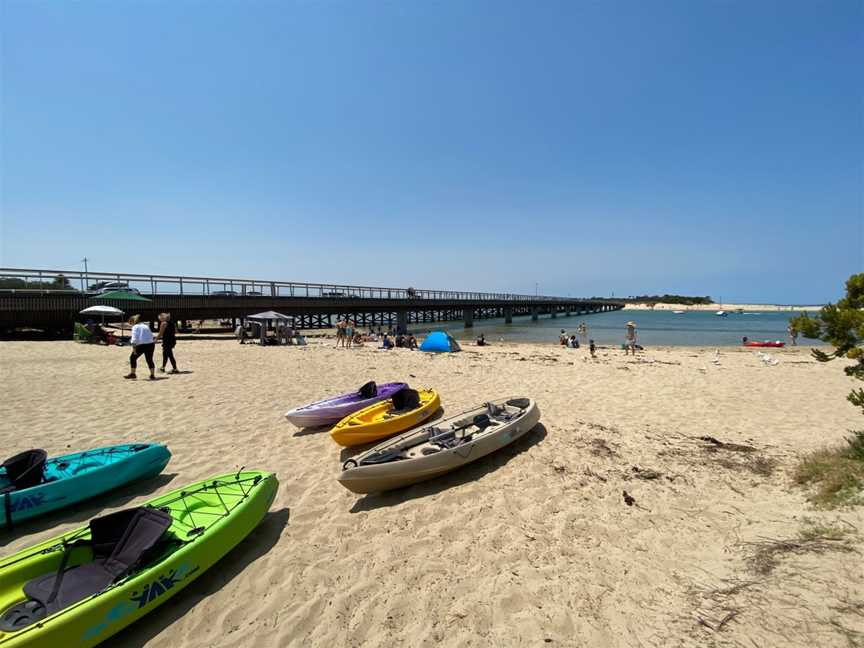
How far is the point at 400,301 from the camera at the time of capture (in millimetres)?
45125

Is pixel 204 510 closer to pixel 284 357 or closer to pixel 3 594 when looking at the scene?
pixel 3 594

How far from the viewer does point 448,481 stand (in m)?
5.45

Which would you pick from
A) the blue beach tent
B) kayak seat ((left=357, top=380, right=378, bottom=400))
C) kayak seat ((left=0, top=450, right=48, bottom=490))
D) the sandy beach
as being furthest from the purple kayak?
the blue beach tent

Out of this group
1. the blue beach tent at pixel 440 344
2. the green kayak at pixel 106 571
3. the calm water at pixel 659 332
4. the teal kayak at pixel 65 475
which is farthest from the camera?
the calm water at pixel 659 332

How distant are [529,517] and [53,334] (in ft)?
90.0

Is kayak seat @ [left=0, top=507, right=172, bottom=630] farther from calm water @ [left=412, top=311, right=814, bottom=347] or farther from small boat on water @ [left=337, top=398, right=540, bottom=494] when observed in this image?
calm water @ [left=412, top=311, right=814, bottom=347]

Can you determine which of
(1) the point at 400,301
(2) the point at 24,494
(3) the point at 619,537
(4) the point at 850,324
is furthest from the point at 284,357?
(1) the point at 400,301

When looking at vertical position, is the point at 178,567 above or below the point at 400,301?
below

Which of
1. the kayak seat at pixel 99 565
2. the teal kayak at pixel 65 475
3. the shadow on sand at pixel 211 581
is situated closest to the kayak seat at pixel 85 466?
the teal kayak at pixel 65 475

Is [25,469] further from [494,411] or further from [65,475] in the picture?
[494,411]

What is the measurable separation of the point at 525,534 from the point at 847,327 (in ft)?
15.5

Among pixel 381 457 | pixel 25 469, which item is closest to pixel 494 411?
pixel 381 457

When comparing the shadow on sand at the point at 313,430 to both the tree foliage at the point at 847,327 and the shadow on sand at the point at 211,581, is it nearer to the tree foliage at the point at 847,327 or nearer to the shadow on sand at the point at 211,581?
the shadow on sand at the point at 211,581

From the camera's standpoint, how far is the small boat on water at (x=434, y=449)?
4.79 meters
